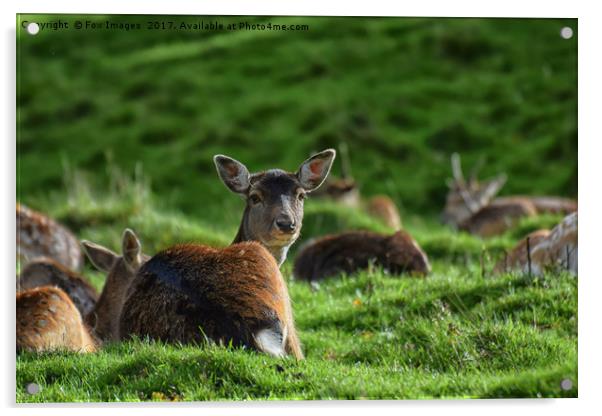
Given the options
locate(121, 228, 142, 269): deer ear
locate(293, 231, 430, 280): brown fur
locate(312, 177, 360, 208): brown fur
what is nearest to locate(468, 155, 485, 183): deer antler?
locate(312, 177, 360, 208): brown fur

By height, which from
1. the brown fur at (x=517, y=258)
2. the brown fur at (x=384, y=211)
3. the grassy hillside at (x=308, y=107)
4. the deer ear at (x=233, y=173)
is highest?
the grassy hillside at (x=308, y=107)

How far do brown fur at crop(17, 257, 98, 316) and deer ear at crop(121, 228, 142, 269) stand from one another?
3.19 feet

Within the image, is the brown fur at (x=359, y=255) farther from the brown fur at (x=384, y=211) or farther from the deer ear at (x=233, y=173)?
the brown fur at (x=384, y=211)

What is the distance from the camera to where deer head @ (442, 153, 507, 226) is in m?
16.0

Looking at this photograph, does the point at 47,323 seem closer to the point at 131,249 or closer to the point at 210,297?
the point at 131,249

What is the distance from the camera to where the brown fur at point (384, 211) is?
14216mm

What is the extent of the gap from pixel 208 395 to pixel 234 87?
30.7 feet

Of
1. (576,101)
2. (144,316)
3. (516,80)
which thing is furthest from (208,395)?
(516,80)

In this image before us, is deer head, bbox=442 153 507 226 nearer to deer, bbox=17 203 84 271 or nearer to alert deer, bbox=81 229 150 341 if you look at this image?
deer, bbox=17 203 84 271

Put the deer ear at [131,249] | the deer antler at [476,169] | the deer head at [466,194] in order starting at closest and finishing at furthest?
the deer ear at [131,249]
the deer antler at [476,169]
the deer head at [466,194]

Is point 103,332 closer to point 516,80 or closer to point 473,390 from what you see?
point 473,390

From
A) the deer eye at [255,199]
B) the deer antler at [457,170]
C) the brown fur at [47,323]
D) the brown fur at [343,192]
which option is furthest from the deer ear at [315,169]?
the deer antler at [457,170]

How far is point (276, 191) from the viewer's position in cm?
782

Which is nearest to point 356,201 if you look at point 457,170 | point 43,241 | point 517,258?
point 457,170
